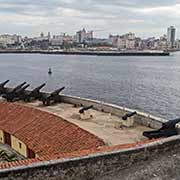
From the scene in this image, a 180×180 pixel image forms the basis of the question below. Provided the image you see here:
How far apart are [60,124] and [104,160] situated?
927 centimetres

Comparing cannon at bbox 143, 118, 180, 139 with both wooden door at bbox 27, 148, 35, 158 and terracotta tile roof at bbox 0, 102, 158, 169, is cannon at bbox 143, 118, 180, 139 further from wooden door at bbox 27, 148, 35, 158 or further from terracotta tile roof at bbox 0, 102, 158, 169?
wooden door at bbox 27, 148, 35, 158

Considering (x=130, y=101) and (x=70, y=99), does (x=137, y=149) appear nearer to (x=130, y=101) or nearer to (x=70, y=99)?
(x=70, y=99)

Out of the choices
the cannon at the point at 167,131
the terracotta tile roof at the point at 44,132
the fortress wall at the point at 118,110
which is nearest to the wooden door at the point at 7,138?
the terracotta tile roof at the point at 44,132

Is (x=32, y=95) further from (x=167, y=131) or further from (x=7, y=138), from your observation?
(x=167, y=131)

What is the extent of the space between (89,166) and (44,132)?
9.37 m

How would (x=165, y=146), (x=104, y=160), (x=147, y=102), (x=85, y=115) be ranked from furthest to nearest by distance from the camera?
(x=147, y=102)
(x=85, y=115)
(x=165, y=146)
(x=104, y=160)

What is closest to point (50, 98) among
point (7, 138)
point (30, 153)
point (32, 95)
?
Result: point (32, 95)

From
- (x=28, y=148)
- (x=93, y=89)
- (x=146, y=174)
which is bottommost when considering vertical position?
(x=93, y=89)

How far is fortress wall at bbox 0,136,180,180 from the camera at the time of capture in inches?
398

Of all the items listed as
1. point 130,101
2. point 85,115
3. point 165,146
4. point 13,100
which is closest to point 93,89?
point 130,101

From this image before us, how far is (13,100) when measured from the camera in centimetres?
2931

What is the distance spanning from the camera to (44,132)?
20000 mm

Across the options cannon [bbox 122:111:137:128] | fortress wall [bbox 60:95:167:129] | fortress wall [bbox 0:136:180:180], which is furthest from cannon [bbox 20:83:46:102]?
fortress wall [bbox 0:136:180:180]

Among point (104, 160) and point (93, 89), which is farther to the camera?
point (93, 89)
